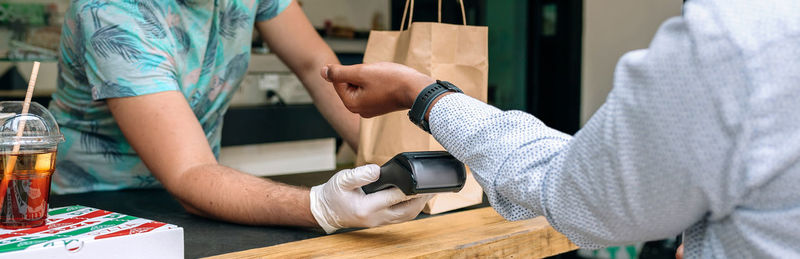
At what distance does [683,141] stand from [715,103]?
4 centimetres

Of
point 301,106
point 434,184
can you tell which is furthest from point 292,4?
point 301,106

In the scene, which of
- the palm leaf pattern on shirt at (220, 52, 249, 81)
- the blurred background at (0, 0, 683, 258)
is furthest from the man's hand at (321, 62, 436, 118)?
the blurred background at (0, 0, 683, 258)

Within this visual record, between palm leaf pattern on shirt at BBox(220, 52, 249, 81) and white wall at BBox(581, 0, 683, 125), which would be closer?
palm leaf pattern on shirt at BBox(220, 52, 249, 81)

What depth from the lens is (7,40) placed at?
12.8 ft

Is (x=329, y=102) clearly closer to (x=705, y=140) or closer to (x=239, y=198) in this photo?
(x=239, y=198)

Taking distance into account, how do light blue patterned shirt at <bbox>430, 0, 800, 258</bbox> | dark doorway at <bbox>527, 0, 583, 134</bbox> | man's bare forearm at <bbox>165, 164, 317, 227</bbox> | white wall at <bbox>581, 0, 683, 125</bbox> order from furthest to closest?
dark doorway at <bbox>527, 0, 583, 134</bbox>
white wall at <bbox>581, 0, 683, 125</bbox>
man's bare forearm at <bbox>165, 164, 317, 227</bbox>
light blue patterned shirt at <bbox>430, 0, 800, 258</bbox>

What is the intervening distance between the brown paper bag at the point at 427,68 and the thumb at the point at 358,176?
0.68ft

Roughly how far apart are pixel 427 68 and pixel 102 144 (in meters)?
0.82

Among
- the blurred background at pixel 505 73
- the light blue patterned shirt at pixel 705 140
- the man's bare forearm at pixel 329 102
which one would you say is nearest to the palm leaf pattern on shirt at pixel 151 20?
the man's bare forearm at pixel 329 102

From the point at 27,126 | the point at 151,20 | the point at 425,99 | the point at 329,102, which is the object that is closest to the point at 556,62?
the point at 329,102

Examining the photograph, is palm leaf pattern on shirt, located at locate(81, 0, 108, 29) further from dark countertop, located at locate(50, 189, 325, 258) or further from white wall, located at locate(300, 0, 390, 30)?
white wall, located at locate(300, 0, 390, 30)

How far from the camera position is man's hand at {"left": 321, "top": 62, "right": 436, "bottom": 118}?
872mm

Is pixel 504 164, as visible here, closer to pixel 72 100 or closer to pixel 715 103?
pixel 715 103

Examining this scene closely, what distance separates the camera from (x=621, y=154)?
1.88 ft
